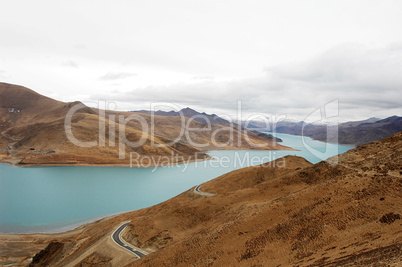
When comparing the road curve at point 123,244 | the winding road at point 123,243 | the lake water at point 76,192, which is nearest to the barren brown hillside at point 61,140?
the lake water at point 76,192

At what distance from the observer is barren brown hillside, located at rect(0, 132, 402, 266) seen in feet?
51.9

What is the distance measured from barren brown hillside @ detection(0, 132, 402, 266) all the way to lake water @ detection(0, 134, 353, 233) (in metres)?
8.80

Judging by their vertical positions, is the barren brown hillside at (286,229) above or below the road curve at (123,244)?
above

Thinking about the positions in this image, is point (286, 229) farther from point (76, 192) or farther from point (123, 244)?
point (76, 192)

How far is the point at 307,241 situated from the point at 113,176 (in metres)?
77.0

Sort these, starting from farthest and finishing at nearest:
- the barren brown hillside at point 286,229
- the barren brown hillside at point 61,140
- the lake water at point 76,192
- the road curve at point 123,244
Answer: the barren brown hillside at point 61,140 < the lake water at point 76,192 < the road curve at point 123,244 < the barren brown hillside at point 286,229

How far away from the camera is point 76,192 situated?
64.7 metres

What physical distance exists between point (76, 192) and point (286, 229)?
57371 millimetres

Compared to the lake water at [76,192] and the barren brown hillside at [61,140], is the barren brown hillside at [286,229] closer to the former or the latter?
the lake water at [76,192]

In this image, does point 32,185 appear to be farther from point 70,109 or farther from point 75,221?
point 70,109

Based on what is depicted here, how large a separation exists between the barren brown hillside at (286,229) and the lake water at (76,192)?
880cm

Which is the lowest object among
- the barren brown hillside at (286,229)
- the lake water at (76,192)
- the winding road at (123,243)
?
the lake water at (76,192)

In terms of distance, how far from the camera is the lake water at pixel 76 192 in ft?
155

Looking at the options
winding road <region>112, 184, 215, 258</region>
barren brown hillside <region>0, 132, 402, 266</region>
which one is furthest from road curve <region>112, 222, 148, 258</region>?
barren brown hillside <region>0, 132, 402, 266</region>
